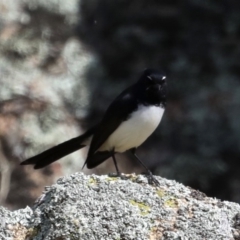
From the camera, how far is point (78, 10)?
745 cm

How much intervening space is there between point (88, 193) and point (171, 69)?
3.54 m

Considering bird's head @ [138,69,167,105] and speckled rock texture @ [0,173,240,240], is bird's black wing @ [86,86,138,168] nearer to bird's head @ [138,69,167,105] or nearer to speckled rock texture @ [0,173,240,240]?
Answer: bird's head @ [138,69,167,105]

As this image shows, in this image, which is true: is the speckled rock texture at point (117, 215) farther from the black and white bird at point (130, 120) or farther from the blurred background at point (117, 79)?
→ the blurred background at point (117, 79)

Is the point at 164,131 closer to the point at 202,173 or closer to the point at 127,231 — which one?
the point at 202,173

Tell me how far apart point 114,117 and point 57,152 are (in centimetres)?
56

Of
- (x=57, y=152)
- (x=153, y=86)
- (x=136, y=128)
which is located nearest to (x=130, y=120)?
(x=136, y=128)

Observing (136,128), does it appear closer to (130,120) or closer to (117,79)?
(130,120)

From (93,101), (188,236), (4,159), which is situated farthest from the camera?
(93,101)

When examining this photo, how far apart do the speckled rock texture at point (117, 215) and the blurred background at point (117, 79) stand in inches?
105

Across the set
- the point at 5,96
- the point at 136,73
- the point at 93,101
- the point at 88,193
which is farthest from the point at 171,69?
the point at 88,193

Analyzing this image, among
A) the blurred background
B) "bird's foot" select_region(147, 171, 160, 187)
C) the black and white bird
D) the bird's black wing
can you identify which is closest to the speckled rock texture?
"bird's foot" select_region(147, 171, 160, 187)

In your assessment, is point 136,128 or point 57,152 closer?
point 136,128

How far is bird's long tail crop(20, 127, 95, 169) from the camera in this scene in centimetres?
600

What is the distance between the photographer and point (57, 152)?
6152mm
